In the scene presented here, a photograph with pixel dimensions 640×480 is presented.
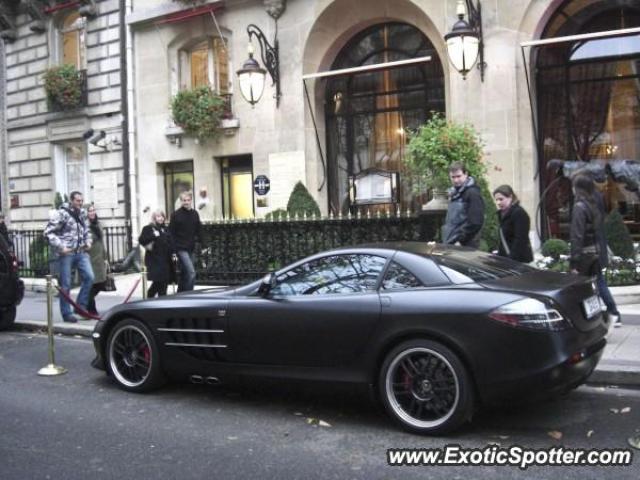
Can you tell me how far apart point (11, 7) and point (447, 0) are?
1423 cm

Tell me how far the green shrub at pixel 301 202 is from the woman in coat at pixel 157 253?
4.95 m

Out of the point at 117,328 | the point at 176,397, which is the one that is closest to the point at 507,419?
the point at 176,397

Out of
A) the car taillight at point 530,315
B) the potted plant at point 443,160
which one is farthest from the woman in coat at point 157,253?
the car taillight at point 530,315

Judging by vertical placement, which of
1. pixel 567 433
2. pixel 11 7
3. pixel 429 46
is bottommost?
pixel 567 433

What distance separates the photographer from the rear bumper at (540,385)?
183 inches

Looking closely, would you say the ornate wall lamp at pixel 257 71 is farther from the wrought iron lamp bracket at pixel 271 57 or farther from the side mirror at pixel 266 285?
the side mirror at pixel 266 285

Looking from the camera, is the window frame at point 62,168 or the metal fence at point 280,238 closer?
the metal fence at point 280,238

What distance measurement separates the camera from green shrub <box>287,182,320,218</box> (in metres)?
15.0

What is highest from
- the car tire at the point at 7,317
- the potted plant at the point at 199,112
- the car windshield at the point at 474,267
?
the potted plant at the point at 199,112

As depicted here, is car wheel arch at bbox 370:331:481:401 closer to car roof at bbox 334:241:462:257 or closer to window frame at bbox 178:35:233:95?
car roof at bbox 334:241:462:257

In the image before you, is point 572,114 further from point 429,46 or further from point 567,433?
point 567,433

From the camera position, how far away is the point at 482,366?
4738 millimetres

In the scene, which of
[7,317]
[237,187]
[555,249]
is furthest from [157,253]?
[237,187]

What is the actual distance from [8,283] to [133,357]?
4.44 meters
